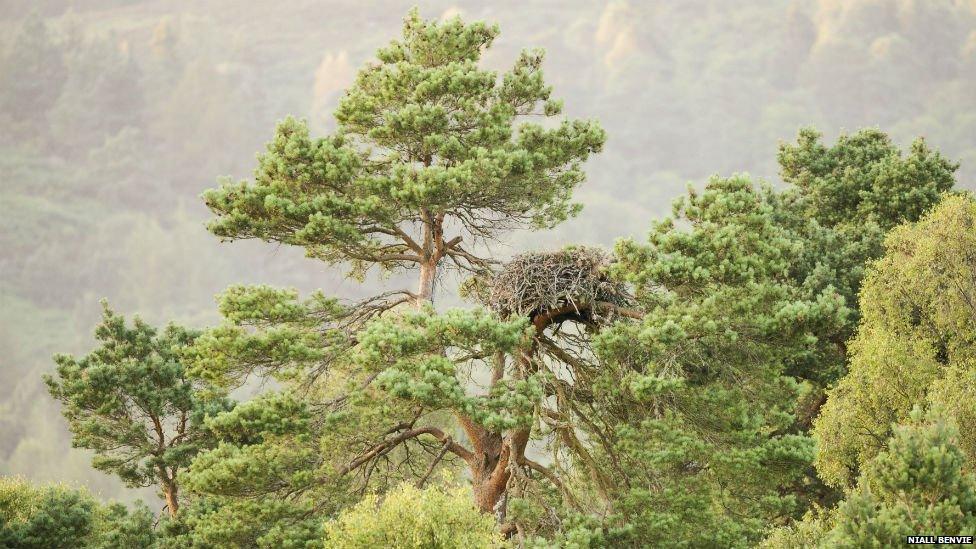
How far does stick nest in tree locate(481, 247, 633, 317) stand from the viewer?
66.7ft

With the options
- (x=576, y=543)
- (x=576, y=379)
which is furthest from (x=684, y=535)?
(x=576, y=379)

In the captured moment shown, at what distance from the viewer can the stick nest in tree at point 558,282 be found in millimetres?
20328

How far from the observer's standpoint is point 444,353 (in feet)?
64.8

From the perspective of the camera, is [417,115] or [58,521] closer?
[417,115]

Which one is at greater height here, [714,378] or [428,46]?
[428,46]

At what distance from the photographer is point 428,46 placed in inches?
924

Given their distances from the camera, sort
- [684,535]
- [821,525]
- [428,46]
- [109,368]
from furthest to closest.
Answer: [109,368] → [821,525] → [428,46] → [684,535]

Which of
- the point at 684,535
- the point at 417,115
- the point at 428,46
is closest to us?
the point at 684,535

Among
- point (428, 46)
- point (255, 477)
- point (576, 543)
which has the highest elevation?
point (428, 46)

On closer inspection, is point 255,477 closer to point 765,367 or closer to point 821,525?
point 765,367

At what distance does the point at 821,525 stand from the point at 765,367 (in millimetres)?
8363

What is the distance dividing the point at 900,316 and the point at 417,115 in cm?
1367

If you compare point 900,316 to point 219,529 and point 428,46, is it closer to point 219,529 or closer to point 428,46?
point 428,46

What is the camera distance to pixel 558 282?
20.5 m
